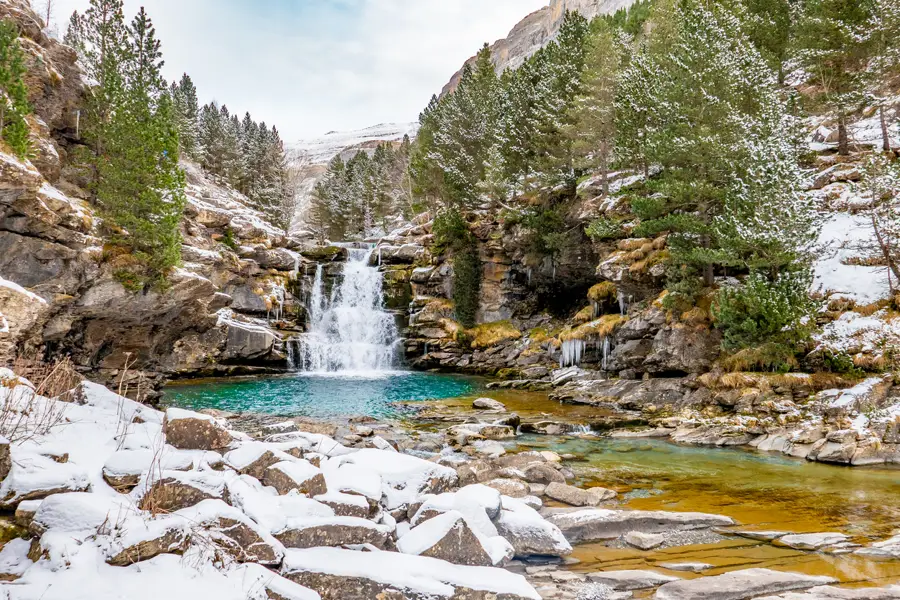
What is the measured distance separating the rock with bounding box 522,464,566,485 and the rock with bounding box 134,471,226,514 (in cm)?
753

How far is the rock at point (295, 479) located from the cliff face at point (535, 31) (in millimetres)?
109863

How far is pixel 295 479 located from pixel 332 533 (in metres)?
1.12

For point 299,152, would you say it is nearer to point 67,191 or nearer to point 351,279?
point 351,279

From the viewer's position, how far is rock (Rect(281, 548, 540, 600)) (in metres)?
5.34

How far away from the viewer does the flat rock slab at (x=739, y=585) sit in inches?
229

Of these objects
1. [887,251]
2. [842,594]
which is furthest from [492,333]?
[842,594]

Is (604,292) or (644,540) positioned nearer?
(644,540)

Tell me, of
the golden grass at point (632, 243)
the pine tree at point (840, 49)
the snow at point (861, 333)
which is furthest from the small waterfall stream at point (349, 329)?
the pine tree at point (840, 49)

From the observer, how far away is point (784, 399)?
17.1m

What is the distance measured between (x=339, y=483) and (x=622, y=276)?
22824 mm

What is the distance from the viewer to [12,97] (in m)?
13.1

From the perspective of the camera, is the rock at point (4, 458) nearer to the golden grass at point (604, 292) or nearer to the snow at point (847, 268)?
the snow at point (847, 268)

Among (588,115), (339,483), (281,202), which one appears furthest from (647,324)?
(281,202)

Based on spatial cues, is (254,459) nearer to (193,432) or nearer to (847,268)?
(193,432)
